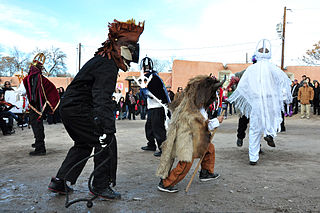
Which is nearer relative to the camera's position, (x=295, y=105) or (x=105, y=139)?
(x=105, y=139)

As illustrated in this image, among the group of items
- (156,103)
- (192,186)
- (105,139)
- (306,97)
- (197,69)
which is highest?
(197,69)

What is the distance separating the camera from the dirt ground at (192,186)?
3.08 metres

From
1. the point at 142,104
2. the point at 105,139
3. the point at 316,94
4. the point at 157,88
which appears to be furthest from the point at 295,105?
the point at 105,139

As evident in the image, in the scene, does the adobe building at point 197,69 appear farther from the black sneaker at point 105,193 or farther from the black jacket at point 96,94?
the black sneaker at point 105,193

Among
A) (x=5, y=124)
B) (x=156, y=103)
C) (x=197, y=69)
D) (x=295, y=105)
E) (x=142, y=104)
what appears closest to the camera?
(x=156, y=103)

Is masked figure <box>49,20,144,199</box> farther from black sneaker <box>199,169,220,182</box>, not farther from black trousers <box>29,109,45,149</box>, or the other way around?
black trousers <box>29,109,45,149</box>

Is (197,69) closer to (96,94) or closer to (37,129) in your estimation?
(37,129)

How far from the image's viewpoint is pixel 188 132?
3.43m

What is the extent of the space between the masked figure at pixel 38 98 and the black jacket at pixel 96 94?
3128 mm

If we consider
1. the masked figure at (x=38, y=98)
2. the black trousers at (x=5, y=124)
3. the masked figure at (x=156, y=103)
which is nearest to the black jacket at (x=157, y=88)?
the masked figure at (x=156, y=103)

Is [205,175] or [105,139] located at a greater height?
[105,139]

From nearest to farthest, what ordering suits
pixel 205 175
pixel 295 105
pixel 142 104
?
pixel 205 175, pixel 295 105, pixel 142 104

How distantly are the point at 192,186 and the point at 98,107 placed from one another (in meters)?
1.76

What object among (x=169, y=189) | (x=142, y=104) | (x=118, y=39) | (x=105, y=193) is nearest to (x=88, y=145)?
(x=105, y=193)
